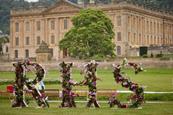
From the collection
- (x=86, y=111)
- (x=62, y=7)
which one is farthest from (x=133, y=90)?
(x=62, y=7)

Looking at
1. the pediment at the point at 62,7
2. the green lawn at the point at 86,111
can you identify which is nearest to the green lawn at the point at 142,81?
the green lawn at the point at 86,111

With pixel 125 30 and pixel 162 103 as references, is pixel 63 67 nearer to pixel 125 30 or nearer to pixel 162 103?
pixel 162 103

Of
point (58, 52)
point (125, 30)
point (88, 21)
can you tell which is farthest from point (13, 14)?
point (88, 21)

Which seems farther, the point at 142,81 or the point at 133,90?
the point at 142,81

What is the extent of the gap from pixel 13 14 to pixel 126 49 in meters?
26.8

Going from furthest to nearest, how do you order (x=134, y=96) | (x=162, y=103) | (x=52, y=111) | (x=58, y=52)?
(x=58, y=52)
(x=162, y=103)
(x=134, y=96)
(x=52, y=111)

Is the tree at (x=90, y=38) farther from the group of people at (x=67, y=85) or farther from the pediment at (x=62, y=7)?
the group of people at (x=67, y=85)

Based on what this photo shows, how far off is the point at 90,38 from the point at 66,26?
31499 mm

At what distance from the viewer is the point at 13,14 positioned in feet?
424

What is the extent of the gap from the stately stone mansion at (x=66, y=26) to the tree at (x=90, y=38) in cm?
1852

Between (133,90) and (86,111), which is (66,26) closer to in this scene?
(133,90)

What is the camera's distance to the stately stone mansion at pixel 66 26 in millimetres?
116312

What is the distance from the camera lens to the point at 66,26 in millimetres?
123312

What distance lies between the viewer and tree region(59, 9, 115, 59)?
300 ft
